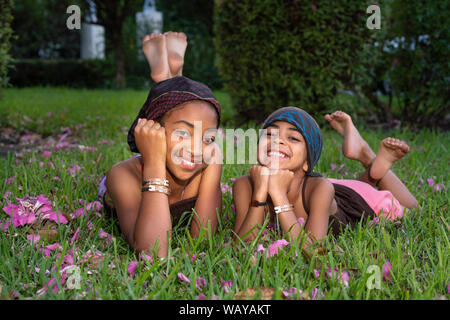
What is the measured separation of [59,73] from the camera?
52.3 ft

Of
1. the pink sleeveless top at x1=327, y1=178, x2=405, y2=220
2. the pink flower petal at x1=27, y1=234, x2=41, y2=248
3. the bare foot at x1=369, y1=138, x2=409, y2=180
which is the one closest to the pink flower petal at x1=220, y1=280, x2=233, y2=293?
the pink flower petal at x1=27, y1=234, x2=41, y2=248

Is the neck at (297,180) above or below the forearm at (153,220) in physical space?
above

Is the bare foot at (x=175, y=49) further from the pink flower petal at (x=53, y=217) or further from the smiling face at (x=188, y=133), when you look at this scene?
the pink flower petal at (x=53, y=217)

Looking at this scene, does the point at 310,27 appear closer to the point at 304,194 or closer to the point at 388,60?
the point at 388,60

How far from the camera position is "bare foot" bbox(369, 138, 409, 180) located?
2.83 m

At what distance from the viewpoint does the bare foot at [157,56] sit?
281 centimetres

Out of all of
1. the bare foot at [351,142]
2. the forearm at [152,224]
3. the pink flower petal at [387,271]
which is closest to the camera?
the pink flower petal at [387,271]

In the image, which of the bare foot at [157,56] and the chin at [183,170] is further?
the bare foot at [157,56]

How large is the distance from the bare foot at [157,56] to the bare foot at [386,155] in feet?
4.90

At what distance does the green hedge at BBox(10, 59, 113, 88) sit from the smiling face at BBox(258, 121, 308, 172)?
14.8 meters

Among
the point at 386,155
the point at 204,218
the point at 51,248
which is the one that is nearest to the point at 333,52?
the point at 386,155

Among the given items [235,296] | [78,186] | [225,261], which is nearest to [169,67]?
[78,186]

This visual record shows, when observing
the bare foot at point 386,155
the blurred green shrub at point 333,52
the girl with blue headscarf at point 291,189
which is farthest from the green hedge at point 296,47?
the girl with blue headscarf at point 291,189

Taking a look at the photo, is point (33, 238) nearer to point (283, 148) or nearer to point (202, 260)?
point (202, 260)
